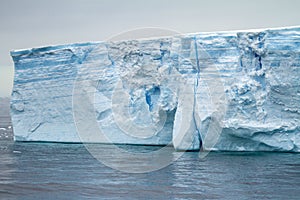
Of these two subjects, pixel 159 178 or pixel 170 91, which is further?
pixel 170 91

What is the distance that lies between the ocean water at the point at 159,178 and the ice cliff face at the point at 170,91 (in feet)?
2.33

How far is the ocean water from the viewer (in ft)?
28.7

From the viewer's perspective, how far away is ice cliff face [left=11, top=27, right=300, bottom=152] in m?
12.1

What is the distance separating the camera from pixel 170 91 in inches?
536

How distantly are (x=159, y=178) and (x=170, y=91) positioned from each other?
3.84 metres

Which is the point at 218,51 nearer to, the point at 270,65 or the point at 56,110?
the point at 270,65

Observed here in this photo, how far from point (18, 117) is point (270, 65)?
7.90 metres

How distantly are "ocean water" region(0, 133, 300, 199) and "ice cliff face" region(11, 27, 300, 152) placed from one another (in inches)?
27.9

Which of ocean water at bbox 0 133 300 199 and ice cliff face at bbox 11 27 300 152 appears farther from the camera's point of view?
ice cliff face at bbox 11 27 300 152

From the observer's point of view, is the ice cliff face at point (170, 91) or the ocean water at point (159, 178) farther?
the ice cliff face at point (170, 91)

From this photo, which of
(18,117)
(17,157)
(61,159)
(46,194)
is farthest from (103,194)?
(18,117)

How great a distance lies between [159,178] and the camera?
10188mm

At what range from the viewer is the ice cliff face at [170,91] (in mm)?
12148

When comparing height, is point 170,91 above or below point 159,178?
above
